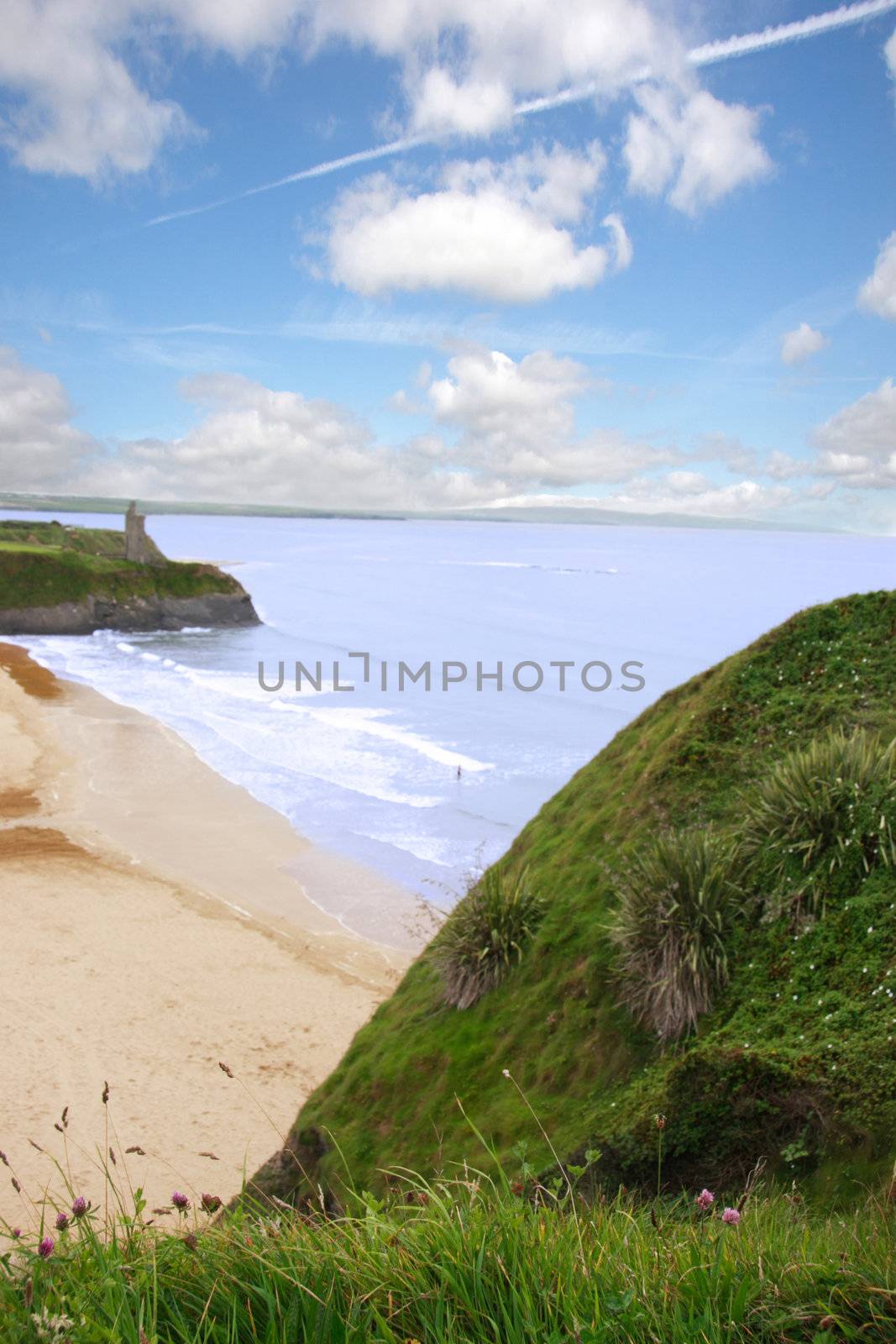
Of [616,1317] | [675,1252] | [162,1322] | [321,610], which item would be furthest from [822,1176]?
[321,610]

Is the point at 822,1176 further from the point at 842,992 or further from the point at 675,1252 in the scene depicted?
the point at 675,1252

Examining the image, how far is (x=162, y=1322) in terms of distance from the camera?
8.59 ft

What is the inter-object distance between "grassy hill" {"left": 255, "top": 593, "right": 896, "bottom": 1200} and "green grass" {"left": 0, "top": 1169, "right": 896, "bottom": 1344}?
771 mm

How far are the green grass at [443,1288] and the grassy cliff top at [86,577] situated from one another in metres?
67.9

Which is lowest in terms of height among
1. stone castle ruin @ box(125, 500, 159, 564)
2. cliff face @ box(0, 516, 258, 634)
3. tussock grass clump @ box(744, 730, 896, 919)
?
tussock grass clump @ box(744, 730, 896, 919)

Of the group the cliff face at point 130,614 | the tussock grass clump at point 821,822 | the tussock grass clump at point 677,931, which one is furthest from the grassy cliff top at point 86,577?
the tussock grass clump at point 821,822

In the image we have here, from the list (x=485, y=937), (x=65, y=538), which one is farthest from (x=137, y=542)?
(x=485, y=937)

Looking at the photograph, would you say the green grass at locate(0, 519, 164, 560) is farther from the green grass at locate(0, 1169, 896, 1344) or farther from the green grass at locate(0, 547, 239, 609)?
the green grass at locate(0, 1169, 896, 1344)

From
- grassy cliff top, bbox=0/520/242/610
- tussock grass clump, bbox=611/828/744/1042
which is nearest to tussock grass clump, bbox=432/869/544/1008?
tussock grass clump, bbox=611/828/744/1042

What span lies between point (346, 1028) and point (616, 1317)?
1264 cm

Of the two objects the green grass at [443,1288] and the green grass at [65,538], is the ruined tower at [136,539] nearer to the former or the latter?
the green grass at [65,538]

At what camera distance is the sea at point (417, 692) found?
85.8 ft

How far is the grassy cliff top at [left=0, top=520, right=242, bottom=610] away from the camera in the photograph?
6506cm

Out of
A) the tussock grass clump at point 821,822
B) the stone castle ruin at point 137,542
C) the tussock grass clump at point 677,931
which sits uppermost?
the stone castle ruin at point 137,542
